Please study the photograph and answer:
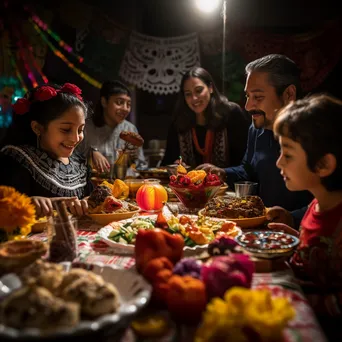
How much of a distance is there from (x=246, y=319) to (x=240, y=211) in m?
1.23

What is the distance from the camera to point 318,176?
149 cm

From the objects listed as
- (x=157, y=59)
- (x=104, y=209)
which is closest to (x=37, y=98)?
(x=104, y=209)

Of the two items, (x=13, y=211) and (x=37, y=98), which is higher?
(x=37, y=98)

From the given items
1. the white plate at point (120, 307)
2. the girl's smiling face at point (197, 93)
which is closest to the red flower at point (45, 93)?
the white plate at point (120, 307)

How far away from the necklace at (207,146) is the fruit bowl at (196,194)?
2192 mm

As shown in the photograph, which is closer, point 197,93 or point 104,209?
point 104,209

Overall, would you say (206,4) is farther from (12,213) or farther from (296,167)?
(12,213)

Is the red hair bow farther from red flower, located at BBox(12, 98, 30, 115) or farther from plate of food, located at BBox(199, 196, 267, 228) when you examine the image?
plate of food, located at BBox(199, 196, 267, 228)

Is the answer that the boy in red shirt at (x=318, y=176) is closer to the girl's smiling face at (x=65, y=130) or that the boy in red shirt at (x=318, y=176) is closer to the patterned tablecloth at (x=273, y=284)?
the patterned tablecloth at (x=273, y=284)

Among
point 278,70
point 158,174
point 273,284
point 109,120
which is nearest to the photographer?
point 273,284

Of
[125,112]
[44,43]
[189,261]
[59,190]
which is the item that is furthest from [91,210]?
[44,43]

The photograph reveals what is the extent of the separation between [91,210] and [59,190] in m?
0.67

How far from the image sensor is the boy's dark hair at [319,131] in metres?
1.44

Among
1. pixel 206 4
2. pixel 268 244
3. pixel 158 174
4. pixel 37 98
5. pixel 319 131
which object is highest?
pixel 206 4
